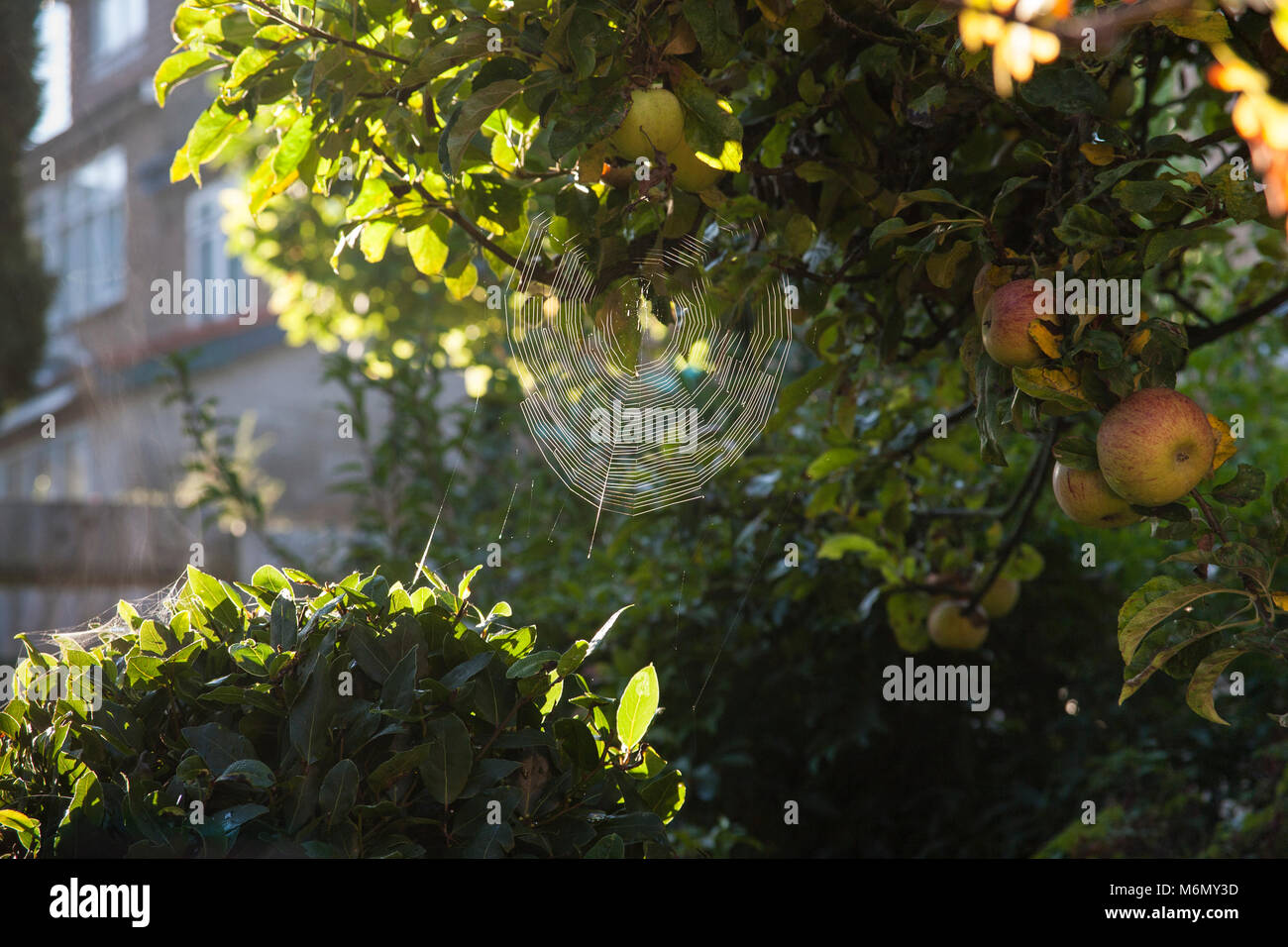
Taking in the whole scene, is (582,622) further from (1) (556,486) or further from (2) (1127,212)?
(2) (1127,212)

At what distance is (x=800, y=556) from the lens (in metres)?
3.23

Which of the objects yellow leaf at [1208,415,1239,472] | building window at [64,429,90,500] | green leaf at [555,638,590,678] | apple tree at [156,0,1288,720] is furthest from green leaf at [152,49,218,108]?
building window at [64,429,90,500]

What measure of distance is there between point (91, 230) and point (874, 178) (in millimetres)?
11411

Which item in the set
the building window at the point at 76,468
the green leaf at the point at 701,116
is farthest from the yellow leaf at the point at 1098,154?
the building window at the point at 76,468

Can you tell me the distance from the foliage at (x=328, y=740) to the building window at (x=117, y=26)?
11394mm

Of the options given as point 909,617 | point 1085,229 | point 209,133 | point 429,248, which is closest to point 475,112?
point 429,248

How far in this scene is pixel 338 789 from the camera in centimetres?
147

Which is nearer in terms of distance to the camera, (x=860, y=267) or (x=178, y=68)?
(x=178, y=68)

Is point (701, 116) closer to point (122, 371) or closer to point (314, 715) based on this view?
point (314, 715)

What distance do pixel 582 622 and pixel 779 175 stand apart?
180 cm

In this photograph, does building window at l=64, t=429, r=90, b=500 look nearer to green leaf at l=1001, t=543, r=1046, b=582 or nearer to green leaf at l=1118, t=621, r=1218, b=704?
green leaf at l=1001, t=543, r=1046, b=582

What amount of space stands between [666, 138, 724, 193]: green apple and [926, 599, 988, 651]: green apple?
1487 millimetres

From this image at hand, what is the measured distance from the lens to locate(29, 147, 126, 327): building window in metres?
10.9
